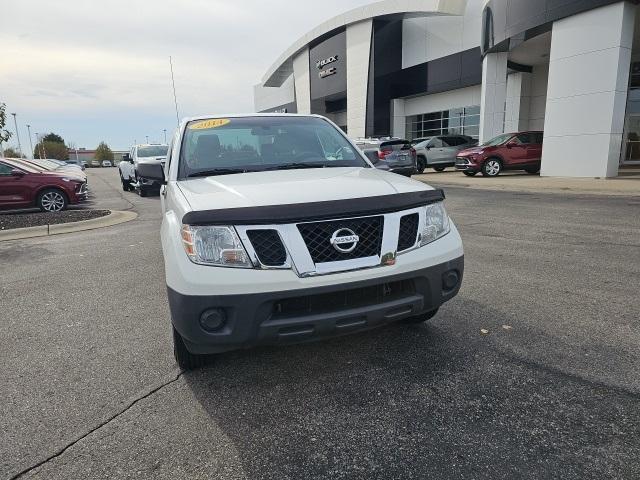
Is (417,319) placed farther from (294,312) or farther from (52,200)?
(52,200)

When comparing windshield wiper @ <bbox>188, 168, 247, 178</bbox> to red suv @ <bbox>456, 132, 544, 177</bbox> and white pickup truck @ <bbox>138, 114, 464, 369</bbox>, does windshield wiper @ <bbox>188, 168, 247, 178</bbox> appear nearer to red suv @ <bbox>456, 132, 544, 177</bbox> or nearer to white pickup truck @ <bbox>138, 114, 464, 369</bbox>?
white pickup truck @ <bbox>138, 114, 464, 369</bbox>

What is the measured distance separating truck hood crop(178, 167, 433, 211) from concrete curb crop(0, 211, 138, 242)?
661 centimetres

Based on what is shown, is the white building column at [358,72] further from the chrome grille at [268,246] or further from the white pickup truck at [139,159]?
the chrome grille at [268,246]

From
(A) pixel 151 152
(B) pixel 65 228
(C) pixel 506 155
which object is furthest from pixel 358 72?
(B) pixel 65 228

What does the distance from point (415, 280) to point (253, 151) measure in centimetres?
186

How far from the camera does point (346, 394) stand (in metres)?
2.67

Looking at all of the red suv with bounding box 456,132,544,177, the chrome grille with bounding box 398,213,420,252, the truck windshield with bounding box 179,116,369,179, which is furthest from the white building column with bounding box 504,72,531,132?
the chrome grille with bounding box 398,213,420,252

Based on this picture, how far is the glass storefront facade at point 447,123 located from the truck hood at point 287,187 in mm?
A: 27108

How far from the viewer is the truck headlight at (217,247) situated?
2.35 m

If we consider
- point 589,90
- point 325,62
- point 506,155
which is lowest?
point 506,155

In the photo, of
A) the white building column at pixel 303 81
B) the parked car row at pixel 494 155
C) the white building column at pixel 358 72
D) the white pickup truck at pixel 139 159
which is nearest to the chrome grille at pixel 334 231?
the white pickup truck at pixel 139 159

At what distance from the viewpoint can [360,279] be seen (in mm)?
2422

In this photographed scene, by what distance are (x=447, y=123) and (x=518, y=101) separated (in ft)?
22.2

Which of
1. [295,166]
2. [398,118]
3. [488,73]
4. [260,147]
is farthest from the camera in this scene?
[398,118]
